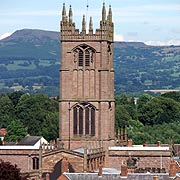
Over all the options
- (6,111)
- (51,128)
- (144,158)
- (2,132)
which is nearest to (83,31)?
(144,158)

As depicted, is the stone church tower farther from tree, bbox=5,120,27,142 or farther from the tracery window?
tree, bbox=5,120,27,142

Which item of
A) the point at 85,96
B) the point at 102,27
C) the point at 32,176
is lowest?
the point at 32,176

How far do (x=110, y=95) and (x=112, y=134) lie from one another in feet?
10.1

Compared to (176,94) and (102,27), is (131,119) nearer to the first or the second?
(176,94)

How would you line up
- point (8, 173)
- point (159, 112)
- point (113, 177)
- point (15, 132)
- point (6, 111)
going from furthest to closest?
point (6, 111) → point (159, 112) → point (15, 132) → point (113, 177) → point (8, 173)

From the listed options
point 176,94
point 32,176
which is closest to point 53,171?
point 32,176

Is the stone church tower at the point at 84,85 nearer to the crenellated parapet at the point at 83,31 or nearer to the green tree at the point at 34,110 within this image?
the crenellated parapet at the point at 83,31

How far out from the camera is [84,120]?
262 feet

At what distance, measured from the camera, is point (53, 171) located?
73.2 metres

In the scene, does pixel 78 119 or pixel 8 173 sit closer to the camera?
pixel 8 173

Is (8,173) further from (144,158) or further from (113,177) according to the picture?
(144,158)

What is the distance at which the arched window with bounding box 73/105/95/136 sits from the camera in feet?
262

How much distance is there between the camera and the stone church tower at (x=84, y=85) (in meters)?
79.7

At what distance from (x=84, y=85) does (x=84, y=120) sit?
107 inches
